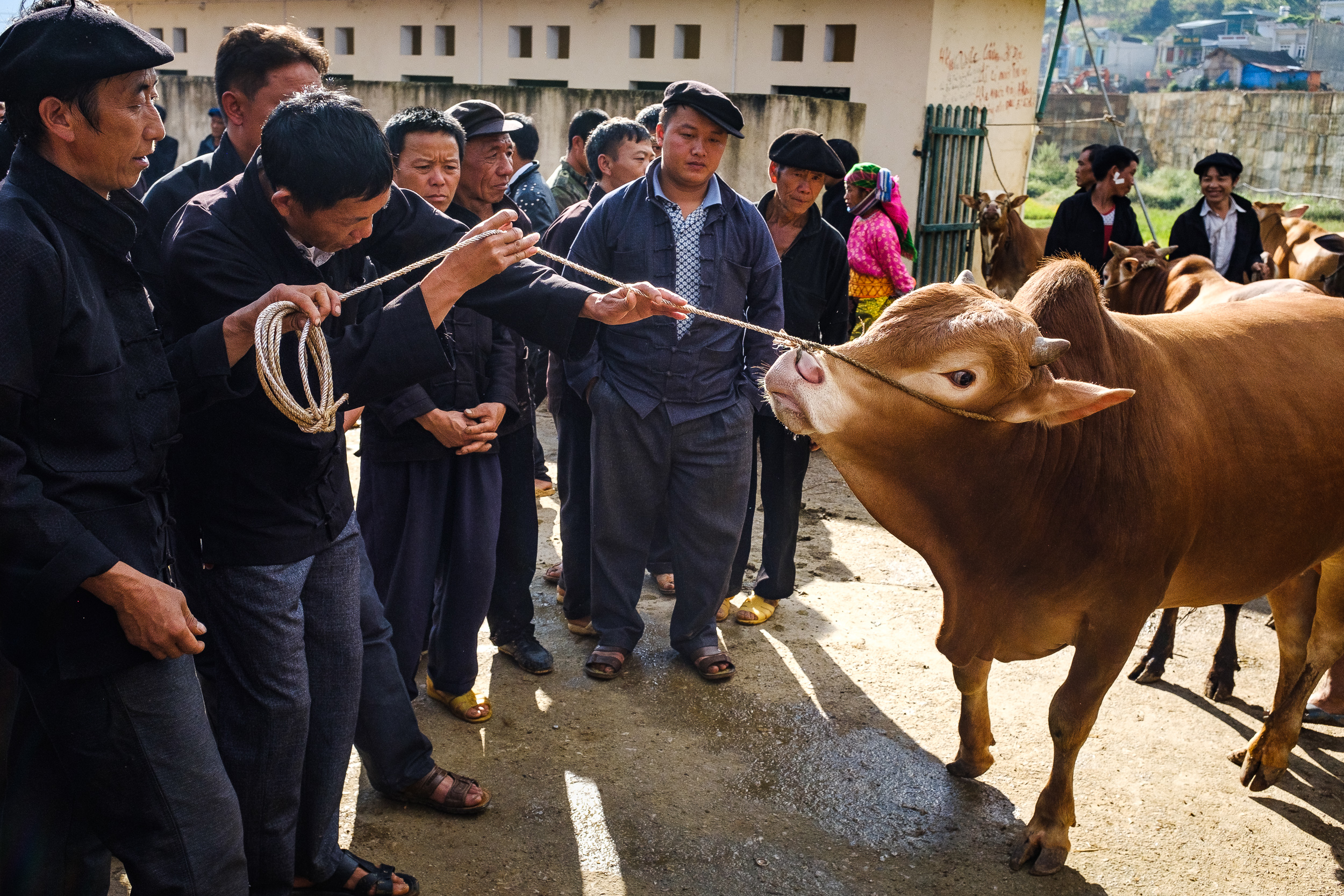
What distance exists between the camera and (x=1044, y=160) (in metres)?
31.5

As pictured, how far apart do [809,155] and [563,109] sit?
6.38 m

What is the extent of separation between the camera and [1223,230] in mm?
6949

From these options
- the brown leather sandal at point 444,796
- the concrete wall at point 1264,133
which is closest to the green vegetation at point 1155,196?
the concrete wall at point 1264,133

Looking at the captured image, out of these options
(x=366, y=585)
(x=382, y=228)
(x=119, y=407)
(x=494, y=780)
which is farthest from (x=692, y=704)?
(x=119, y=407)

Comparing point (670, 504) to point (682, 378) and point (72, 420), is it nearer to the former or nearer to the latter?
point (682, 378)

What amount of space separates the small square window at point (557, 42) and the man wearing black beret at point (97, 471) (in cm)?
1088

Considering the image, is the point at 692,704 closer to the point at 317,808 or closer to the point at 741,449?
the point at 741,449

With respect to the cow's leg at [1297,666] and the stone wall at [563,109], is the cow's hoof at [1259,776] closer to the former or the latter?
the cow's leg at [1297,666]

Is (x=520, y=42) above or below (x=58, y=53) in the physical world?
above

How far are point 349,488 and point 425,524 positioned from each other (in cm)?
97

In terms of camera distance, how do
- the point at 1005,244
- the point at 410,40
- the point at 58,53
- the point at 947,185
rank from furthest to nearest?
1. the point at 410,40
2. the point at 947,185
3. the point at 1005,244
4. the point at 58,53

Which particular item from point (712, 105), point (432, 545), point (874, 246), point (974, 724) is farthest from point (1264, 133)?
point (432, 545)

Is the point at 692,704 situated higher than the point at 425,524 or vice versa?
the point at 425,524

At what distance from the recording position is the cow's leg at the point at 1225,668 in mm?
4180
